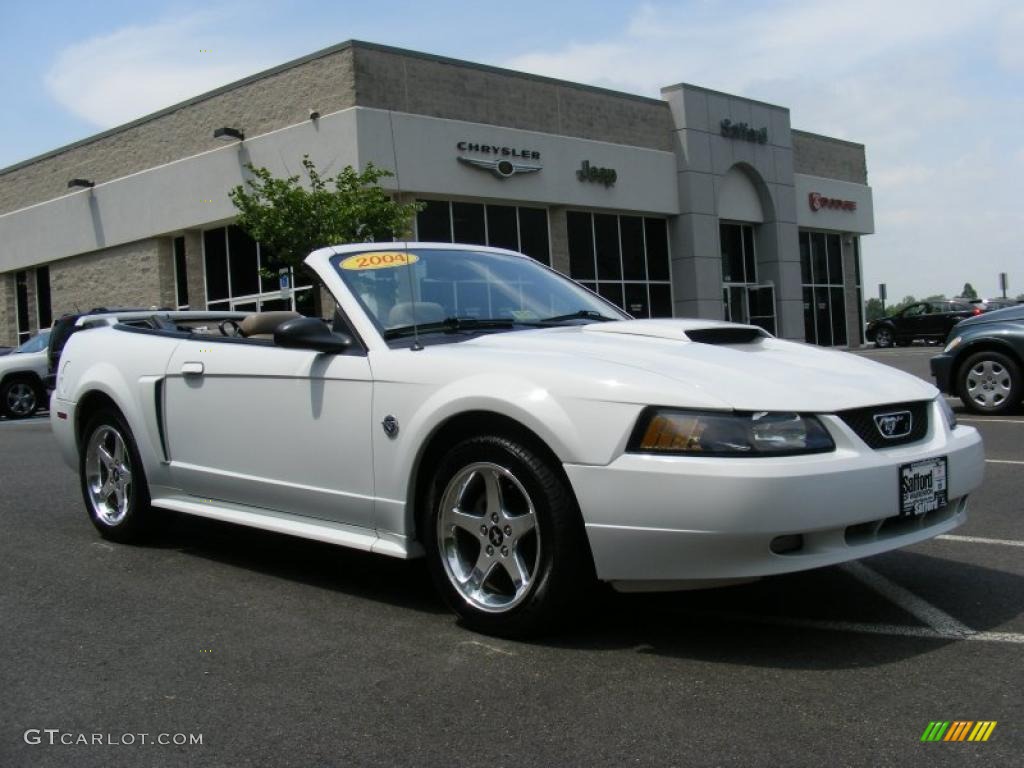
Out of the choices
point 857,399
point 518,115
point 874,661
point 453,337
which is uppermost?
point 518,115

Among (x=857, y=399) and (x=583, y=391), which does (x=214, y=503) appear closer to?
(x=583, y=391)

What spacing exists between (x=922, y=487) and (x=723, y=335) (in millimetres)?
1043

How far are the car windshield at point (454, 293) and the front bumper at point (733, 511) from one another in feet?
4.17

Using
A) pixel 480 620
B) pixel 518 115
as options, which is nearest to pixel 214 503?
pixel 480 620

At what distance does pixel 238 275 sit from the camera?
89.5 feet

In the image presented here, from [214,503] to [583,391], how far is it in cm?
239

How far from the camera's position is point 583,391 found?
12.1ft

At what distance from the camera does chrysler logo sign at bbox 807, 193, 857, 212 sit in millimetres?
37875

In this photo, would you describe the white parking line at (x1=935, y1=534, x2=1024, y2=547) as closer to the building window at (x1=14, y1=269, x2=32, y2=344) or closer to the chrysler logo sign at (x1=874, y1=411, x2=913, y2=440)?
the chrysler logo sign at (x1=874, y1=411, x2=913, y2=440)

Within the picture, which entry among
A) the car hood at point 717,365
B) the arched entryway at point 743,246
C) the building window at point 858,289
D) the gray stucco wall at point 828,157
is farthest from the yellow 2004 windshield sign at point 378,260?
the building window at point 858,289

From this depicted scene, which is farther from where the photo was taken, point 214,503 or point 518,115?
point 518,115

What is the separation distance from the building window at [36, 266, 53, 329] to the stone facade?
2.17 feet

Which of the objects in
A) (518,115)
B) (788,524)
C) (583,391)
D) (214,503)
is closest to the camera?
(788,524)

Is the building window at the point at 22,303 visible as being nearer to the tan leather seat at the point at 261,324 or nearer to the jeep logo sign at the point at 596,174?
the jeep logo sign at the point at 596,174
